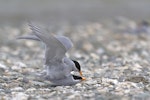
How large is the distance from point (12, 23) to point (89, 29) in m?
2.50

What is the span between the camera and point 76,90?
22.8 feet

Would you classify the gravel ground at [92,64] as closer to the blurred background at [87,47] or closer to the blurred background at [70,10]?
the blurred background at [87,47]

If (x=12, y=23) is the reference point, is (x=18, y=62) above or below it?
below

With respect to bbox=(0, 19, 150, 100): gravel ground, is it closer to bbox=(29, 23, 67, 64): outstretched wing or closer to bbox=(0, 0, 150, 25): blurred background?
bbox=(29, 23, 67, 64): outstretched wing

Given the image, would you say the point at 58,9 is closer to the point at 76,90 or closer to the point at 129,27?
the point at 129,27

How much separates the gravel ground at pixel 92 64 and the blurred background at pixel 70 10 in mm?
1660

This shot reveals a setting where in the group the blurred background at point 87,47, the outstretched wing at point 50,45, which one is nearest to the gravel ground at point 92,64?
the blurred background at point 87,47

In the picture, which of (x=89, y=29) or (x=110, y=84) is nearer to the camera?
(x=110, y=84)

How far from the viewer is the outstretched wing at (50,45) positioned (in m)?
6.56

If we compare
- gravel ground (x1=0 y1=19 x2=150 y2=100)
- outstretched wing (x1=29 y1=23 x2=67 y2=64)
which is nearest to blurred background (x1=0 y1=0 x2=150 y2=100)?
gravel ground (x1=0 y1=19 x2=150 y2=100)

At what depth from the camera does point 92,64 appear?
911cm

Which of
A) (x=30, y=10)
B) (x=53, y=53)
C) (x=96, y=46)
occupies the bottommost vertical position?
(x=53, y=53)

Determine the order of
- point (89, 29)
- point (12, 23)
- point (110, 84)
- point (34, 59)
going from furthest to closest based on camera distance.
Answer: point (12, 23) → point (89, 29) → point (34, 59) → point (110, 84)

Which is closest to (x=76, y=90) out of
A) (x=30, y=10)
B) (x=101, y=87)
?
(x=101, y=87)
